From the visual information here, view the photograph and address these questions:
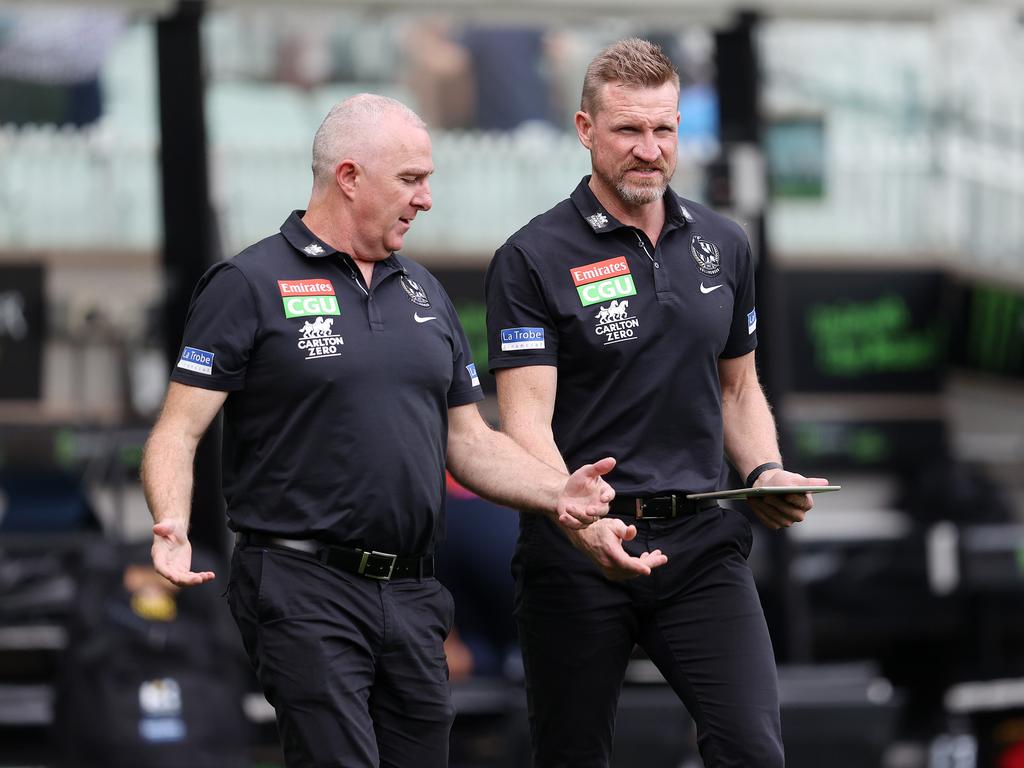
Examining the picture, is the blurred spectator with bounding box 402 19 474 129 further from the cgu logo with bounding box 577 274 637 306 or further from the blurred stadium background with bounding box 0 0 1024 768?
the cgu logo with bounding box 577 274 637 306

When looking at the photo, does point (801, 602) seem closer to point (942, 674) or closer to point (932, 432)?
point (942, 674)

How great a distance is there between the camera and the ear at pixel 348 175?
405 cm

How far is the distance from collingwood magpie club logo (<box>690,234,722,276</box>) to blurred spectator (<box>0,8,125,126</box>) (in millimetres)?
4511

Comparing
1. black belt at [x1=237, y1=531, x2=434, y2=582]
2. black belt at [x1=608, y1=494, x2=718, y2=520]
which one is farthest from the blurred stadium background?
black belt at [x1=608, y1=494, x2=718, y2=520]

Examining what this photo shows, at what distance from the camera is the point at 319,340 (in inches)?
156

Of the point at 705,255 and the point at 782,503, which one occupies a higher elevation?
the point at 705,255

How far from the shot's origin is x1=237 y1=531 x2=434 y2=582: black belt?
12.9 ft

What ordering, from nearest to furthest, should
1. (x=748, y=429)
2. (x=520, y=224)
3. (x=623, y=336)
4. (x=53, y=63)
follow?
1. (x=623, y=336)
2. (x=748, y=429)
3. (x=53, y=63)
4. (x=520, y=224)

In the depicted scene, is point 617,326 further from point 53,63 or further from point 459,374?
point 53,63

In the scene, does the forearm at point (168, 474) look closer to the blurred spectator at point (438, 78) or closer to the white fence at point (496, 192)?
the white fence at point (496, 192)

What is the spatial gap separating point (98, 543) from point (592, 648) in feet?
11.7

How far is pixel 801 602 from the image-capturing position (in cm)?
799

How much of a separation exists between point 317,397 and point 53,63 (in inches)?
188

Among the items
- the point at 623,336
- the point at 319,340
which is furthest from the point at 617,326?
the point at 319,340
